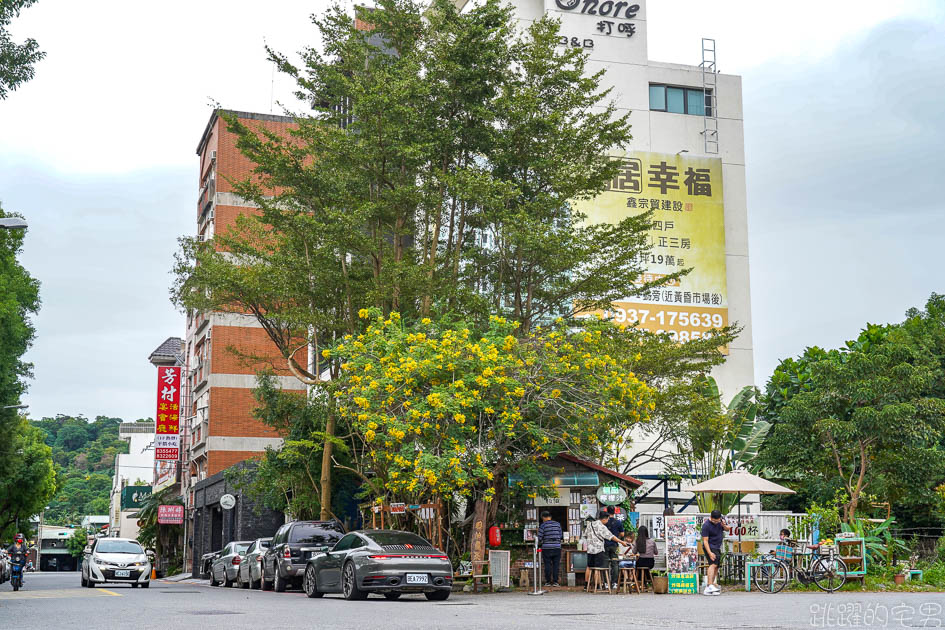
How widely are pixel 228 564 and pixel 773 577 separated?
713 inches

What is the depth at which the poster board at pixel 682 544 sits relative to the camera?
21469 mm

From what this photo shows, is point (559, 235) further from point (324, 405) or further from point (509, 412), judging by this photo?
point (324, 405)

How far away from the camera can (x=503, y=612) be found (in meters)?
14.9

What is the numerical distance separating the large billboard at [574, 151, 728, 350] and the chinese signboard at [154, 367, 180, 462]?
2286 centimetres

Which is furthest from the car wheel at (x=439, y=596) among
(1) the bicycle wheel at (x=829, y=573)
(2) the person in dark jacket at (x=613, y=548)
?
(1) the bicycle wheel at (x=829, y=573)

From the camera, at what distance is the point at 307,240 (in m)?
26.7

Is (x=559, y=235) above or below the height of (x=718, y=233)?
below

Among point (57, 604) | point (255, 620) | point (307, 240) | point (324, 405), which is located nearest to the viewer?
point (255, 620)

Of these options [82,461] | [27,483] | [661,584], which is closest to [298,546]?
[661,584]

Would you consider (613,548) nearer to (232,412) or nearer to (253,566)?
(253,566)

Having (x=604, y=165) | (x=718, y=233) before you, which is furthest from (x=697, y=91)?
(x=604, y=165)

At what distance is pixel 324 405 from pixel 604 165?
34.3 ft

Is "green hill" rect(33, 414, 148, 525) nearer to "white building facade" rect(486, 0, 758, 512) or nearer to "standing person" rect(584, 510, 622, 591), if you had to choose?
"white building facade" rect(486, 0, 758, 512)

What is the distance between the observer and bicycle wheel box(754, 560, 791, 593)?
20172mm
